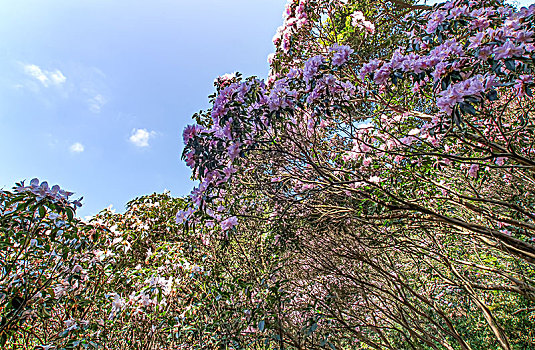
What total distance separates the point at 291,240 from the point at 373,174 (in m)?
1.03

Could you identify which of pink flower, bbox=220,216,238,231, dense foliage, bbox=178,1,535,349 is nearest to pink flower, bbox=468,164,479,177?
dense foliage, bbox=178,1,535,349

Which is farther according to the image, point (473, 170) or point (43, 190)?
point (473, 170)

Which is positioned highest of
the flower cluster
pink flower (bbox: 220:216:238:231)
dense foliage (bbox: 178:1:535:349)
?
dense foliage (bbox: 178:1:535:349)

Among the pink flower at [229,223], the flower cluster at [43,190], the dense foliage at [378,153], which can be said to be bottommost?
the flower cluster at [43,190]

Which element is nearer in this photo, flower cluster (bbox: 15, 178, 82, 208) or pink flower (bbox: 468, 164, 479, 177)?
flower cluster (bbox: 15, 178, 82, 208)

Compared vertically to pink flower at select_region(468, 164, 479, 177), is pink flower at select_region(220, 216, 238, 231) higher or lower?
lower

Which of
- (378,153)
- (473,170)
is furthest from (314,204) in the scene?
(473,170)

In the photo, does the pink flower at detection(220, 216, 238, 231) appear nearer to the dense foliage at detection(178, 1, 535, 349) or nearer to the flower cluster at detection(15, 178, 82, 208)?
the dense foliage at detection(178, 1, 535, 349)

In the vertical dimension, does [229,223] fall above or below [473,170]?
below

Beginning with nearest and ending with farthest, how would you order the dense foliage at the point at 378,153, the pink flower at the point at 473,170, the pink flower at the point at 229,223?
the dense foliage at the point at 378,153 < the pink flower at the point at 229,223 < the pink flower at the point at 473,170

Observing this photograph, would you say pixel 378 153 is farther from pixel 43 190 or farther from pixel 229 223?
pixel 43 190

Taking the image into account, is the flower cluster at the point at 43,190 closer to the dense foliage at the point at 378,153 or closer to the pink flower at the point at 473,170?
the dense foliage at the point at 378,153

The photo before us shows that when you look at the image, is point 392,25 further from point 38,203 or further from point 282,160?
point 38,203

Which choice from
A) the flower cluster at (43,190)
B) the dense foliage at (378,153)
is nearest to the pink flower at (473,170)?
the dense foliage at (378,153)
